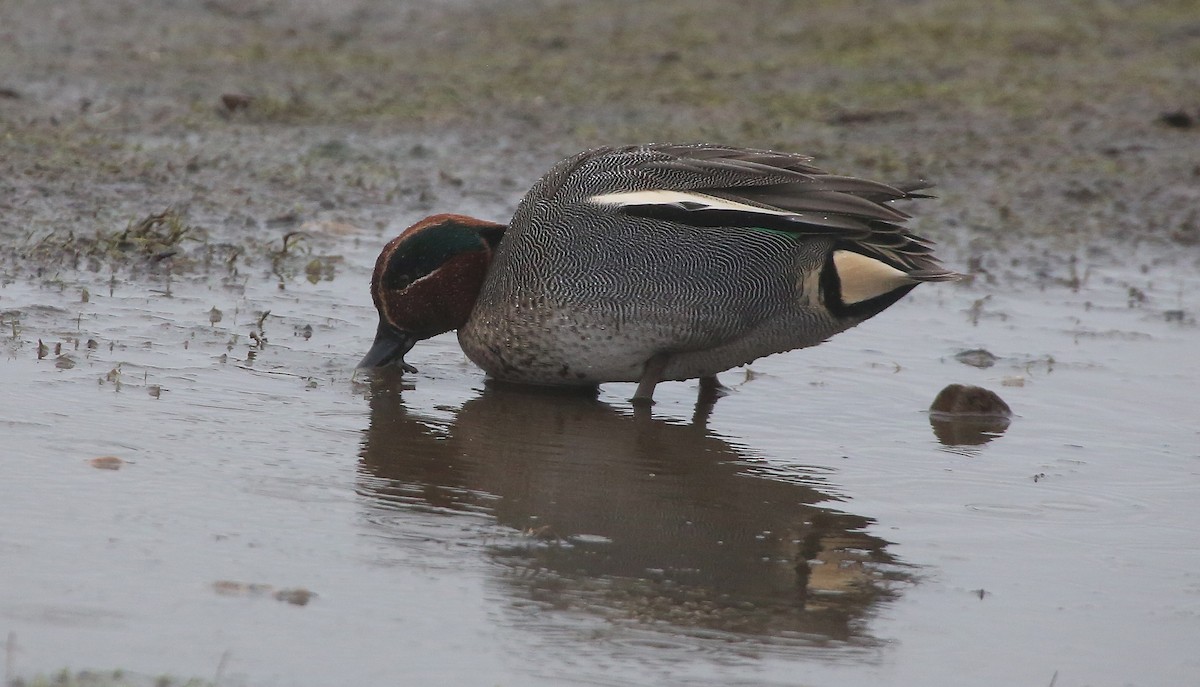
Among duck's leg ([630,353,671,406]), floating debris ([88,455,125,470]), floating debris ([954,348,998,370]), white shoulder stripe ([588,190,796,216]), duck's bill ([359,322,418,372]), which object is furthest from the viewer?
floating debris ([954,348,998,370])

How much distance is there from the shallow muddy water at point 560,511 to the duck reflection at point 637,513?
0.5 inches

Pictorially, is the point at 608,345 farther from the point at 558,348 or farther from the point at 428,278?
the point at 428,278

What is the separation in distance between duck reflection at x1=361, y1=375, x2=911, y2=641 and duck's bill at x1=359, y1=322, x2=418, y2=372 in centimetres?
15

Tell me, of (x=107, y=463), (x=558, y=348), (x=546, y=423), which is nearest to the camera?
(x=107, y=463)

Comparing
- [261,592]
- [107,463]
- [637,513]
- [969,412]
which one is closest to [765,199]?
[969,412]

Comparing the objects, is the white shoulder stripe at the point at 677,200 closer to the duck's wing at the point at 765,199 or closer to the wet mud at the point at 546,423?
the duck's wing at the point at 765,199

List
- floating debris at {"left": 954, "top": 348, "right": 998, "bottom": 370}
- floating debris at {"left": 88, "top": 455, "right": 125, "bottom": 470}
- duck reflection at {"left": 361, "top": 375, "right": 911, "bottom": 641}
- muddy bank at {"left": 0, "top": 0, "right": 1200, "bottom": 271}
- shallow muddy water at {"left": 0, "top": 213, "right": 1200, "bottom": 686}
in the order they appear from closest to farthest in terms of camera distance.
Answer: shallow muddy water at {"left": 0, "top": 213, "right": 1200, "bottom": 686} → duck reflection at {"left": 361, "top": 375, "right": 911, "bottom": 641} → floating debris at {"left": 88, "top": 455, "right": 125, "bottom": 470} → floating debris at {"left": 954, "top": 348, "right": 998, "bottom": 370} → muddy bank at {"left": 0, "top": 0, "right": 1200, "bottom": 271}

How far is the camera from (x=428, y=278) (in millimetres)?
5469

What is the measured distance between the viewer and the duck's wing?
5.05 metres

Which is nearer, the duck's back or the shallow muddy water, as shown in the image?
the shallow muddy water

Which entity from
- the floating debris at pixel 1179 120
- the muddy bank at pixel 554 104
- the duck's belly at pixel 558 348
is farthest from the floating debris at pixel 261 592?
the floating debris at pixel 1179 120

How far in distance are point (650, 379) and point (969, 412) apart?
102 centimetres

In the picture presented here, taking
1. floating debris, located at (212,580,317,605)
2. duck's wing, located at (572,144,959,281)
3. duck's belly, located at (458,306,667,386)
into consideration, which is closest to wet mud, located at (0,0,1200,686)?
floating debris, located at (212,580,317,605)

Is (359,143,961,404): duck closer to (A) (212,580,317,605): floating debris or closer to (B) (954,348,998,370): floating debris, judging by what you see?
(B) (954,348,998,370): floating debris
